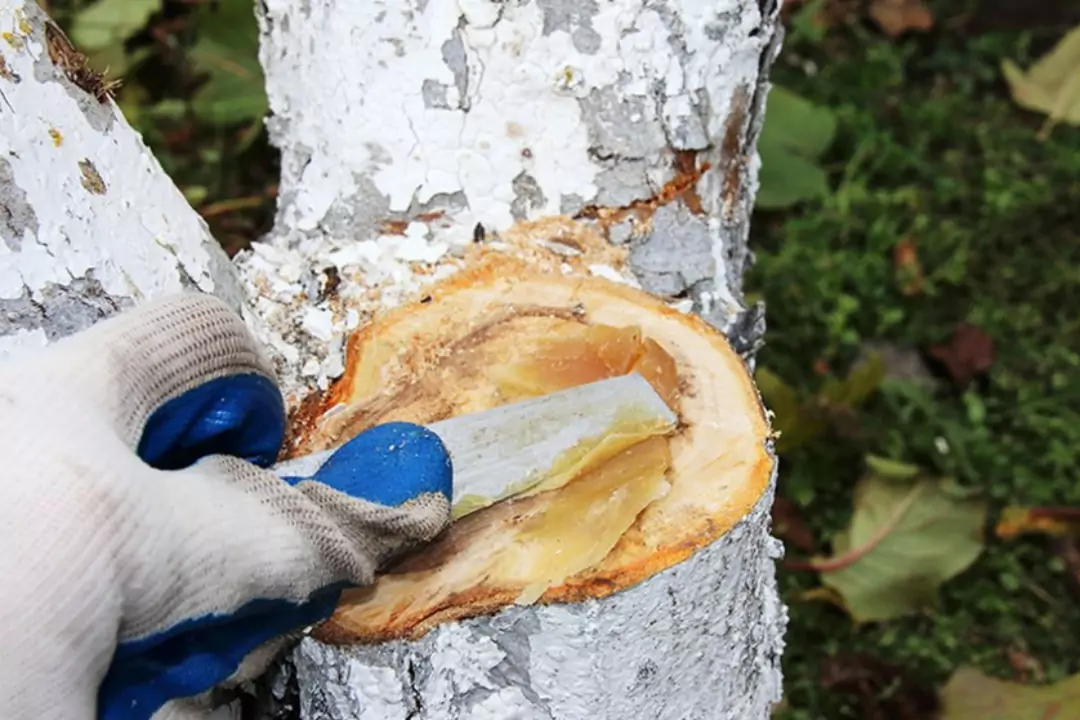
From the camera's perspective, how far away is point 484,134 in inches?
42.5

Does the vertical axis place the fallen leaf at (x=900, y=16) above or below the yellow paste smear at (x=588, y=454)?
below

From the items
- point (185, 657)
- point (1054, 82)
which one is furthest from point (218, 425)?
point (1054, 82)

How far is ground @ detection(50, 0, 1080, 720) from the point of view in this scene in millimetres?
1712

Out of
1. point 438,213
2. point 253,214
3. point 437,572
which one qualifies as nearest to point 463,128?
point 438,213

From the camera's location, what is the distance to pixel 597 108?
1075mm

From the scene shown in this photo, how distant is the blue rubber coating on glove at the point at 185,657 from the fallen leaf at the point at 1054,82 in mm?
1913

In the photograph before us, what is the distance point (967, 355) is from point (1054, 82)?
0.67 metres

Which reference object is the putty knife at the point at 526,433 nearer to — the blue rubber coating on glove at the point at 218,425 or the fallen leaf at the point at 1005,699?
the blue rubber coating on glove at the point at 218,425

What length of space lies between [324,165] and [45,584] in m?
0.57

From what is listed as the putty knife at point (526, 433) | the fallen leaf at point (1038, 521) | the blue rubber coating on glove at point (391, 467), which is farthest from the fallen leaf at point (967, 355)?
the blue rubber coating on glove at point (391, 467)

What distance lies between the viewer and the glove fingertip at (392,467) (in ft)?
2.68

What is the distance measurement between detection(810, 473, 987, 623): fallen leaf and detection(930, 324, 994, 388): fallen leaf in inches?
10.6

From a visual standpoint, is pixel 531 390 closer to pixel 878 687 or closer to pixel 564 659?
pixel 564 659

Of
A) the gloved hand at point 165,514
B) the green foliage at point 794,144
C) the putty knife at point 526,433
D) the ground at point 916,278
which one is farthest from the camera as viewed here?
the green foliage at point 794,144
